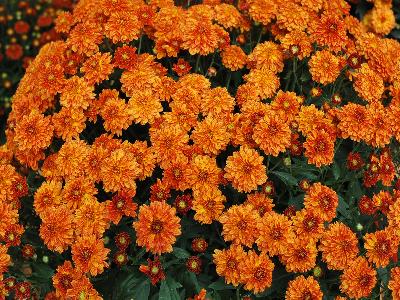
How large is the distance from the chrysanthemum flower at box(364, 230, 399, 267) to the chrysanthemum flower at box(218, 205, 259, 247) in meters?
0.56

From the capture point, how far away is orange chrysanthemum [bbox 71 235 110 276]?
2584 millimetres

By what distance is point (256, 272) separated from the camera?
8.29 ft

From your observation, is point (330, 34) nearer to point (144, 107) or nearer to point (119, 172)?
point (144, 107)

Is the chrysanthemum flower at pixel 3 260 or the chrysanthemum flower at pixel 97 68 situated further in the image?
the chrysanthemum flower at pixel 97 68

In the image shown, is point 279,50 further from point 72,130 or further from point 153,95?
point 72,130

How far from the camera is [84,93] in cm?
302

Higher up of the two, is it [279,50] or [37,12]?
[279,50]

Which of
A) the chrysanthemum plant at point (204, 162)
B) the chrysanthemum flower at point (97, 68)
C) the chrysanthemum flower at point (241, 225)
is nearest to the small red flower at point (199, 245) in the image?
the chrysanthemum plant at point (204, 162)

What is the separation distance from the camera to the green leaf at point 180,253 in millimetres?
2640

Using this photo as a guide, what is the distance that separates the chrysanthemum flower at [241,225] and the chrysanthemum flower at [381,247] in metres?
0.56

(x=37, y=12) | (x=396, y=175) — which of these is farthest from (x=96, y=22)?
(x=37, y=12)

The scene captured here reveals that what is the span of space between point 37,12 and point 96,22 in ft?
9.24

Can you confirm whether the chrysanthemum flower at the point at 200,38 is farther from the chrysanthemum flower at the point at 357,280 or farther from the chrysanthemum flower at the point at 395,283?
the chrysanthemum flower at the point at 395,283

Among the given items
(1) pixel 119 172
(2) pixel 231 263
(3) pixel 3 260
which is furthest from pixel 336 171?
(3) pixel 3 260
